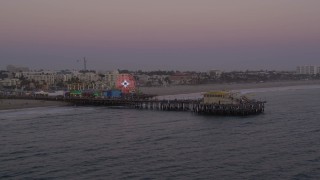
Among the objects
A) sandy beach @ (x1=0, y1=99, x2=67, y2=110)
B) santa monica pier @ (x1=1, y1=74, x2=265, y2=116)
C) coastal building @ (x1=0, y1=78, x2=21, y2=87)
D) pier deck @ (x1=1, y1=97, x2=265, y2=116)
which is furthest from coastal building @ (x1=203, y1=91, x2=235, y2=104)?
coastal building @ (x1=0, y1=78, x2=21, y2=87)

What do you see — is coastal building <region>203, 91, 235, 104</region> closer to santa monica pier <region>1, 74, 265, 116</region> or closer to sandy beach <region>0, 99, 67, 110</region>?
santa monica pier <region>1, 74, 265, 116</region>

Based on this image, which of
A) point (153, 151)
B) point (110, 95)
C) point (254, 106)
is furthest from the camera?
point (110, 95)

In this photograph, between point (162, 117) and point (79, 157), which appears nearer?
point (79, 157)

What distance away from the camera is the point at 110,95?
77.4m

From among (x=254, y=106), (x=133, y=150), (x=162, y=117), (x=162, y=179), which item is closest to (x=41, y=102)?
(x=162, y=117)

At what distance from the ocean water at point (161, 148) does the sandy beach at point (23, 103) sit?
64.8ft

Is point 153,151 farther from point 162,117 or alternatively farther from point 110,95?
point 110,95

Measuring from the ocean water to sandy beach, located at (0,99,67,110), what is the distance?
64.8 feet

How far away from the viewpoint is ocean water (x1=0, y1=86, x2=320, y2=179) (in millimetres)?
25484

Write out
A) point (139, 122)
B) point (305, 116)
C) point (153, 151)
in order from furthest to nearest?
point (305, 116), point (139, 122), point (153, 151)

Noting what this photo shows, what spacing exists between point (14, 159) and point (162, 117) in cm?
2588

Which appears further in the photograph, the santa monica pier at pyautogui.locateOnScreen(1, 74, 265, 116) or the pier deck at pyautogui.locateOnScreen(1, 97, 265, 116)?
the santa monica pier at pyautogui.locateOnScreen(1, 74, 265, 116)

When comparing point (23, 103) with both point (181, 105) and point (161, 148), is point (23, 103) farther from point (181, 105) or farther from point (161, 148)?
point (161, 148)

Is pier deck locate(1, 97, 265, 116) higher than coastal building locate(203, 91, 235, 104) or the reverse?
the reverse
